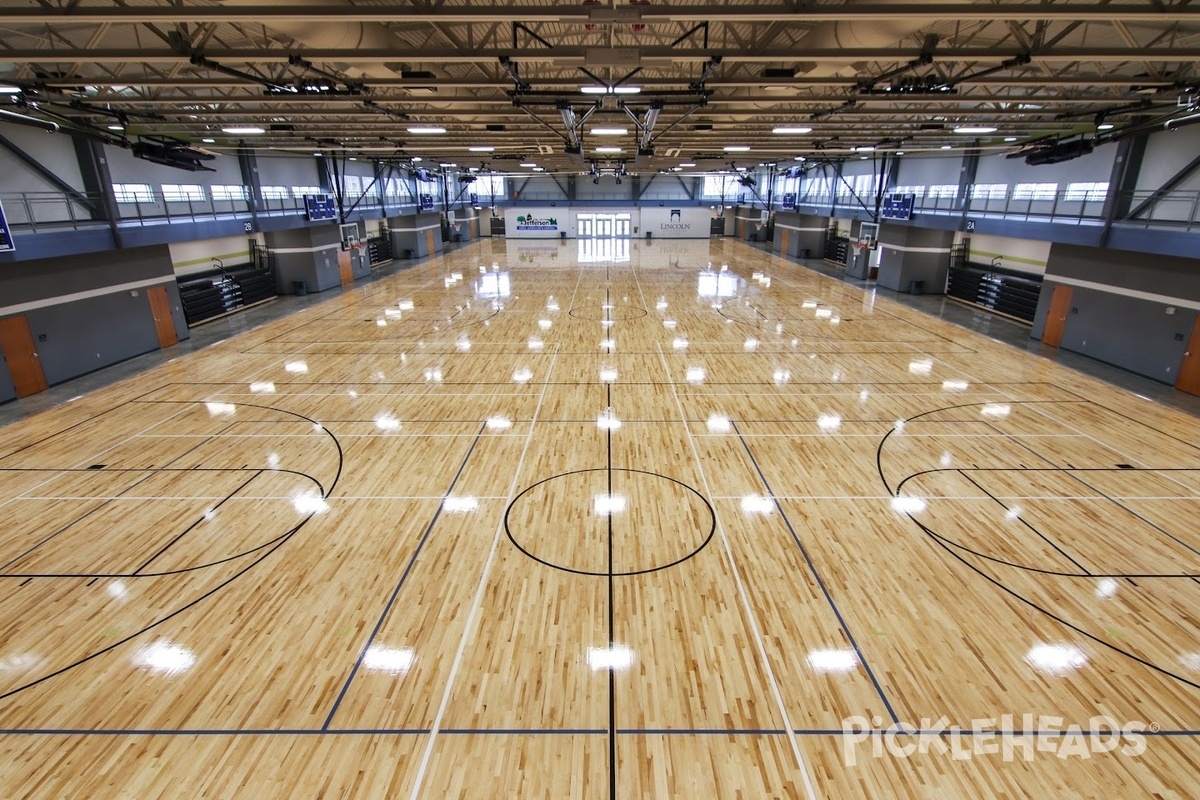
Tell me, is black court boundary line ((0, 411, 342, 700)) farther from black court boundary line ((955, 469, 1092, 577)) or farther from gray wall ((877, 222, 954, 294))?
gray wall ((877, 222, 954, 294))

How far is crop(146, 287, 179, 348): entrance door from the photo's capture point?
18562mm

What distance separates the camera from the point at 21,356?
14375 mm

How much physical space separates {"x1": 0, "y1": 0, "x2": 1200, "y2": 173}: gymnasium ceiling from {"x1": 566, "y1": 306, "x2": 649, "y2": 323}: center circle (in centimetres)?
651

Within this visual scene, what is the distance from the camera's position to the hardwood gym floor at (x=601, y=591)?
202 inches

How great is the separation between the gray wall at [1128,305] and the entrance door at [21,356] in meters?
28.8

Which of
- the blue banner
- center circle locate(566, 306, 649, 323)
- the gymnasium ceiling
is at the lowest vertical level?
center circle locate(566, 306, 649, 323)

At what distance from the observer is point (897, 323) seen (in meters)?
22.2

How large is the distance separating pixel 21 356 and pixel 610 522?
1574 centimetres

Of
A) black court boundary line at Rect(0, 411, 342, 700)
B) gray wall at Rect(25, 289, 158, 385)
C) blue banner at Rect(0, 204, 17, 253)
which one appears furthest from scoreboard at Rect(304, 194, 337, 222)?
black court boundary line at Rect(0, 411, 342, 700)

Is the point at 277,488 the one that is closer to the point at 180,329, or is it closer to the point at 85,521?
the point at 85,521

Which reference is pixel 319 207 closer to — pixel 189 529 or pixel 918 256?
pixel 189 529

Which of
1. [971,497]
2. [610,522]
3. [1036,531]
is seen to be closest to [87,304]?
[610,522]

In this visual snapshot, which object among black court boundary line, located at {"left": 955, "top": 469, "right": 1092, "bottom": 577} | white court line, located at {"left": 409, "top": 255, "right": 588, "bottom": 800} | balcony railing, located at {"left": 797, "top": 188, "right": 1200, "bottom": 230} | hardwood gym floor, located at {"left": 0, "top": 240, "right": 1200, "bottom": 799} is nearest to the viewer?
white court line, located at {"left": 409, "top": 255, "right": 588, "bottom": 800}

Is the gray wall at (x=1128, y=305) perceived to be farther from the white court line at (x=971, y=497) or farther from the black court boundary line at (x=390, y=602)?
the black court boundary line at (x=390, y=602)
